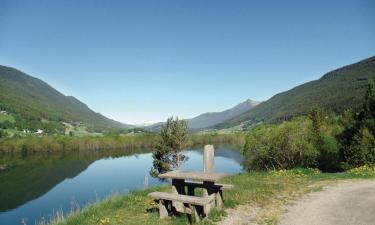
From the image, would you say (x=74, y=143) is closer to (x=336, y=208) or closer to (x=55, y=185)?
(x=55, y=185)

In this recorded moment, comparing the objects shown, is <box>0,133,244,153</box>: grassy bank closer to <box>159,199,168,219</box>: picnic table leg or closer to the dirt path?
the dirt path

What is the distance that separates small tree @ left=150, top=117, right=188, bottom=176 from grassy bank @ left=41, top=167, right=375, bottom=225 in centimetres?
3598

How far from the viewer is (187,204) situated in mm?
13602

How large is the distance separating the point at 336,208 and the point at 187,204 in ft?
19.7

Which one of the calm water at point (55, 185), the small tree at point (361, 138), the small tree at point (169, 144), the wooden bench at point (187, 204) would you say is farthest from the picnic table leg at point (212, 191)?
the small tree at point (169, 144)

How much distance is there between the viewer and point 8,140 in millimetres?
140250

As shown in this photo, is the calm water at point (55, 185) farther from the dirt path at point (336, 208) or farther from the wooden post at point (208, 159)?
the dirt path at point (336, 208)

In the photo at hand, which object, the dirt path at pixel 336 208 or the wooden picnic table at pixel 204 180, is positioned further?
the wooden picnic table at pixel 204 180

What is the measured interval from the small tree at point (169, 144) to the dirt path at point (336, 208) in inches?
1632

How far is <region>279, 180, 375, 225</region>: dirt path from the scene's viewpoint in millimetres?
11422

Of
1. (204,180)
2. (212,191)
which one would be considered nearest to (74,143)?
(212,191)

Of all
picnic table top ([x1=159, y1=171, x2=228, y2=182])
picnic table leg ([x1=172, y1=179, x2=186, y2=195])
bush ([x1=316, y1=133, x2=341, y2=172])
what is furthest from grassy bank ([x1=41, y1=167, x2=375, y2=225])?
bush ([x1=316, y1=133, x2=341, y2=172])

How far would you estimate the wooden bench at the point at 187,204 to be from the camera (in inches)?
489

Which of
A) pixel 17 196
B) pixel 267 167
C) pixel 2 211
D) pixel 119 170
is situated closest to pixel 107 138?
pixel 119 170
